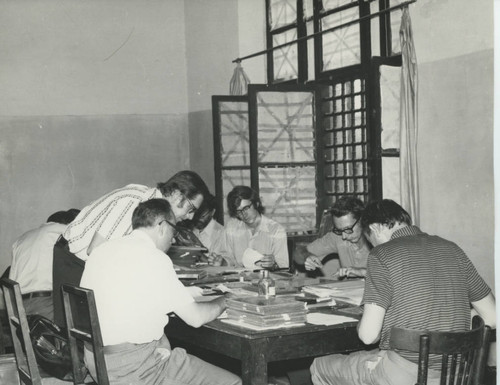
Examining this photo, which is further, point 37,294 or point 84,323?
point 37,294

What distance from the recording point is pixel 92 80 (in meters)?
9.73

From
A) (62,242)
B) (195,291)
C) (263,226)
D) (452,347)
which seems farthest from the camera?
(263,226)

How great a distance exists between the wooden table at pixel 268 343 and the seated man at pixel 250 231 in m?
2.32

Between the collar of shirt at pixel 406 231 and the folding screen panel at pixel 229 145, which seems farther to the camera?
the folding screen panel at pixel 229 145

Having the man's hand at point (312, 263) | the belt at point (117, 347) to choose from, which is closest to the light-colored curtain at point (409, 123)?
the man's hand at point (312, 263)

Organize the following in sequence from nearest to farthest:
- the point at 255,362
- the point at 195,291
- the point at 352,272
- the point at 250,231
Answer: the point at 255,362 → the point at 195,291 → the point at 352,272 → the point at 250,231

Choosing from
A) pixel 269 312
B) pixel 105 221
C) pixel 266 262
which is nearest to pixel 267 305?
pixel 269 312

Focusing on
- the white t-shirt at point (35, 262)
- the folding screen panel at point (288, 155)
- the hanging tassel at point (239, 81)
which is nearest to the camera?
the white t-shirt at point (35, 262)

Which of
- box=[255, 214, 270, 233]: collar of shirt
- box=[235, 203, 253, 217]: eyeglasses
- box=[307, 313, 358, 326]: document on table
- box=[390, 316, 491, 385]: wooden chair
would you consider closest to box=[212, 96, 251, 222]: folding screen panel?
box=[255, 214, 270, 233]: collar of shirt

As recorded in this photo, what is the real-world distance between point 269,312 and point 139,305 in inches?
24.2

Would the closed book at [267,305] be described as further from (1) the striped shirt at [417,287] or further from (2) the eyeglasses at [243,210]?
(2) the eyeglasses at [243,210]

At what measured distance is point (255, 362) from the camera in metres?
3.41

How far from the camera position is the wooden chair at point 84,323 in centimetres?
324

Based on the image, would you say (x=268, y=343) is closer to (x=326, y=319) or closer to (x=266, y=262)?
(x=326, y=319)
